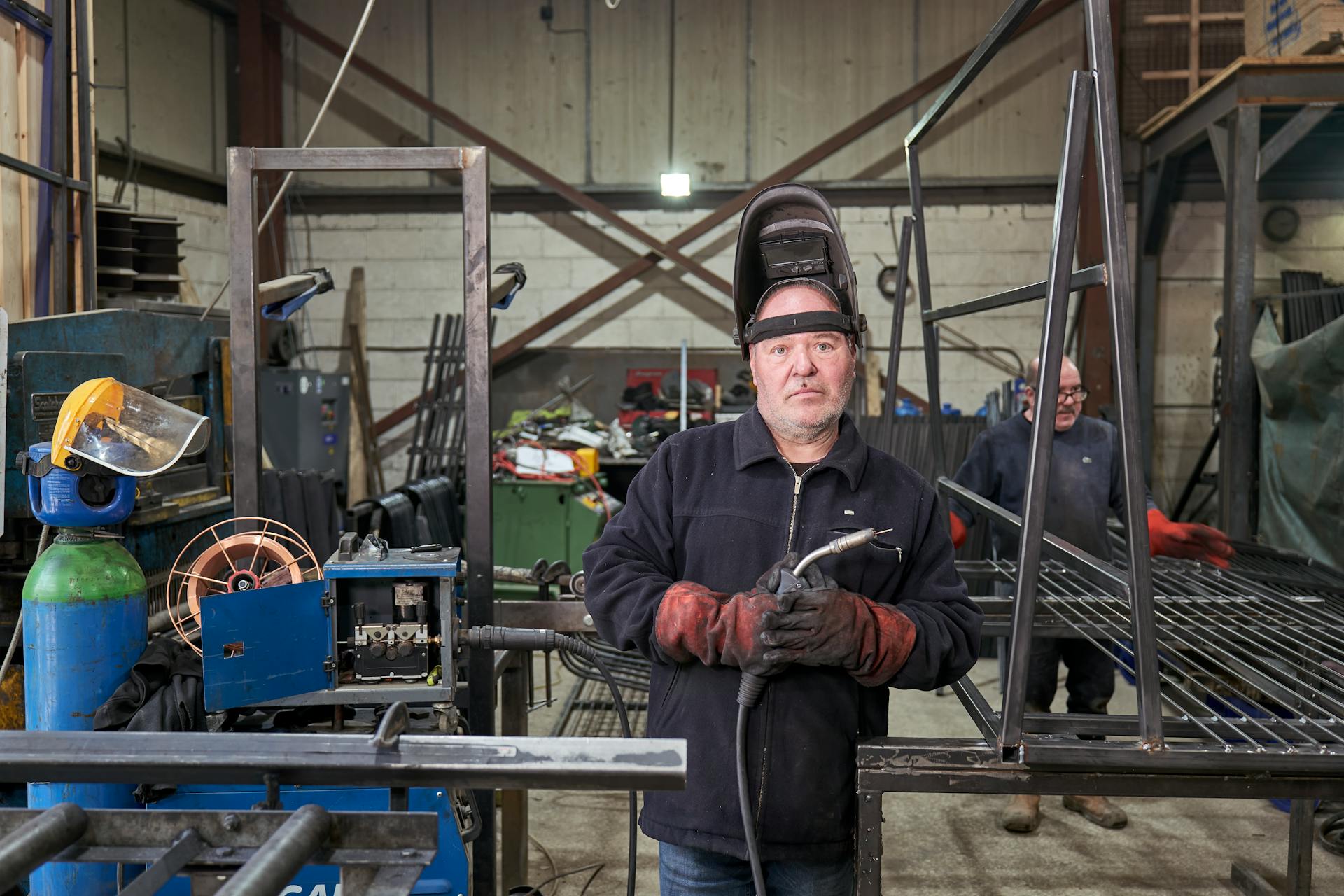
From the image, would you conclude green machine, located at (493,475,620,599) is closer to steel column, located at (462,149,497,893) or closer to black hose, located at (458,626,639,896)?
steel column, located at (462,149,497,893)

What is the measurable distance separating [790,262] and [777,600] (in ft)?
1.81

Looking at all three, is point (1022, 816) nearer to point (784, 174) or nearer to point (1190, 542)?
point (1190, 542)

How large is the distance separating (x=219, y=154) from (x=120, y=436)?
269 inches

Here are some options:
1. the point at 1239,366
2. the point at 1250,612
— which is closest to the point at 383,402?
the point at 1239,366

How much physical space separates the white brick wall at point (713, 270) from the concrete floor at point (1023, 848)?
14.8ft

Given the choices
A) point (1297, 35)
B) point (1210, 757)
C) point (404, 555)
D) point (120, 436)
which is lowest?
point (1210, 757)

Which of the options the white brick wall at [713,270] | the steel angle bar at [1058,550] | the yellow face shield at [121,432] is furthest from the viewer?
the white brick wall at [713,270]

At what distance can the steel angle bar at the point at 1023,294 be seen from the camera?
1.31 m

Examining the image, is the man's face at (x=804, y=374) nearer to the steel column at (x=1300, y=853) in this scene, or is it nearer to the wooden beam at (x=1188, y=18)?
the steel column at (x=1300, y=853)

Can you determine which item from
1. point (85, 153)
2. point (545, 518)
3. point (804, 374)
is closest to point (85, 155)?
point (85, 153)

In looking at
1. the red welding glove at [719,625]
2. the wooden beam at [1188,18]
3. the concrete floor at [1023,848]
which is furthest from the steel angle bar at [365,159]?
the wooden beam at [1188,18]

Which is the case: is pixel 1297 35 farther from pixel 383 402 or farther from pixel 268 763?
pixel 383 402

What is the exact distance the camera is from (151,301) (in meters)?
4.37

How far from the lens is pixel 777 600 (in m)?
1.32
